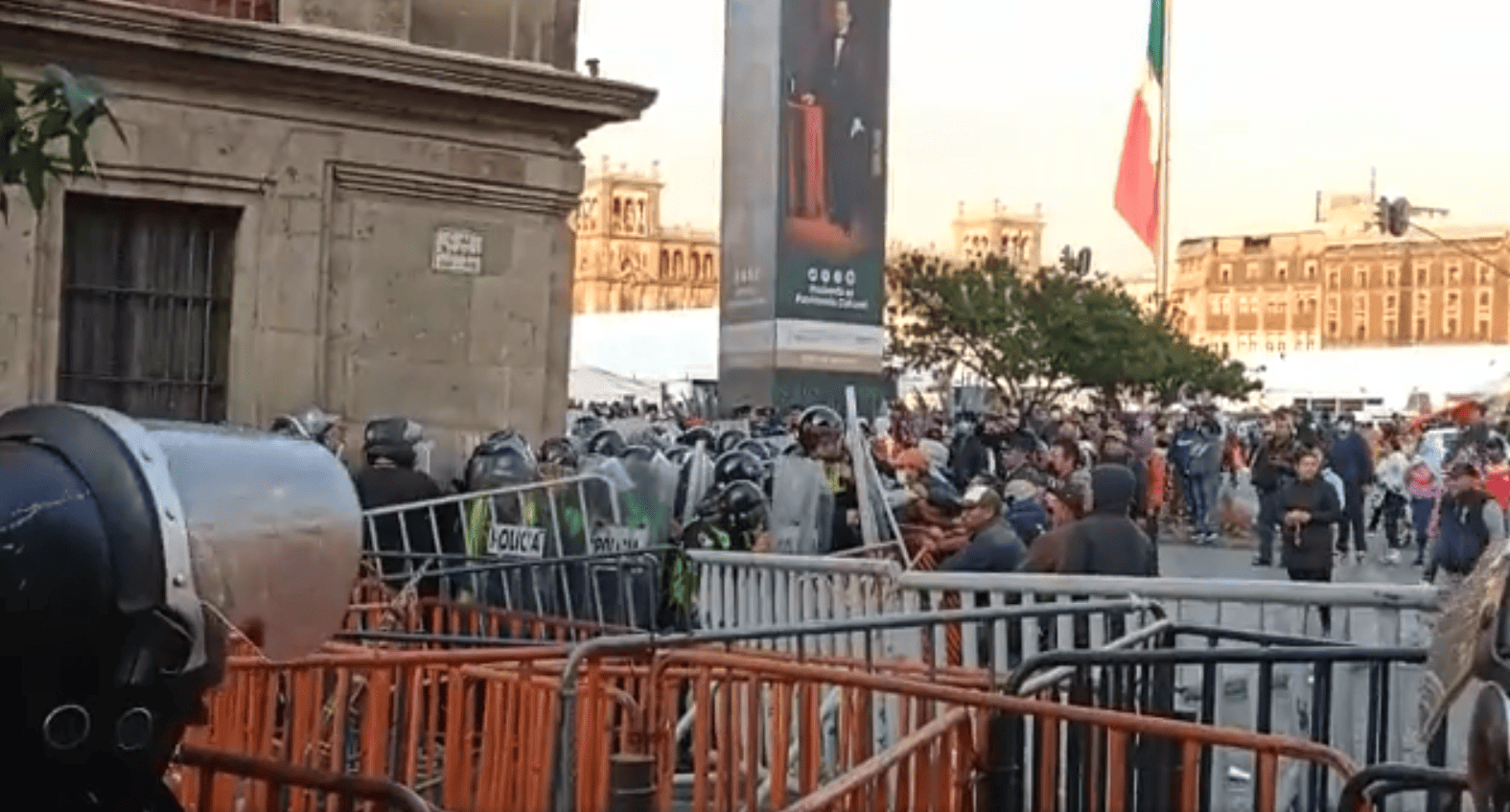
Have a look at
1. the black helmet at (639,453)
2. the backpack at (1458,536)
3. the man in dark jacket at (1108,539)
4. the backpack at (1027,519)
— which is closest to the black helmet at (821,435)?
the black helmet at (639,453)

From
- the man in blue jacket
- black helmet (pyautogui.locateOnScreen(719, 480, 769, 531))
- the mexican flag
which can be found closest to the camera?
black helmet (pyautogui.locateOnScreen(719, 480, 769, 531))

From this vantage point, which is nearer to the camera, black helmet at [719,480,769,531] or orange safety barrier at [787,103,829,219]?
black helmet at [719,480,769,531]

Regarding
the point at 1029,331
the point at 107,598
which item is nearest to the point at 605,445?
the point at 107,598

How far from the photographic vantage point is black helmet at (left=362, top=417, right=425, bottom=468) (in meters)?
11.3

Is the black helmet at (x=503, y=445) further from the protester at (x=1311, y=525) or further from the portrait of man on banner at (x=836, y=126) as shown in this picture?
the portrait of man on banner at (x=836, y=126)

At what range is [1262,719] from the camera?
18.2 ft

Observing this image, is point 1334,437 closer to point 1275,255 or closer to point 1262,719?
point 1262,719

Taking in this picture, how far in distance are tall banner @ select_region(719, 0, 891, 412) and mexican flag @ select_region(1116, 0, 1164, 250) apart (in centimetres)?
623

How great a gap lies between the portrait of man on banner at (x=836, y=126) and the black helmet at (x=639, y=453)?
→ 24093 millimetres

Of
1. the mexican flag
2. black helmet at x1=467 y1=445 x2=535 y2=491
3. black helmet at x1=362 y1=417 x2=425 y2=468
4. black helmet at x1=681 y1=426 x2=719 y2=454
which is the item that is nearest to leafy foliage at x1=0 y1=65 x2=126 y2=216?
black helmet at x1=362 y1=417 x2=425 y2=468

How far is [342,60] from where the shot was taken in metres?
12.4

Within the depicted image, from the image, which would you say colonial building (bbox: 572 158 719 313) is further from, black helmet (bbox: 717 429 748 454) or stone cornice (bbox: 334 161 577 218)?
stone cornice (bbox: 334 161 577 218)

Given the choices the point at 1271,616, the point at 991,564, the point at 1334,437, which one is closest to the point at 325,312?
the point at 991,564

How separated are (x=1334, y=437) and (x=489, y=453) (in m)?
15.9
